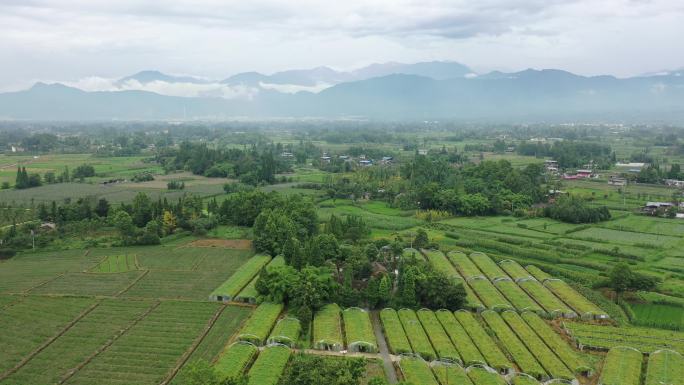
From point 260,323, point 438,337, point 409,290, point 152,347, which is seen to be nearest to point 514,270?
point 409,290

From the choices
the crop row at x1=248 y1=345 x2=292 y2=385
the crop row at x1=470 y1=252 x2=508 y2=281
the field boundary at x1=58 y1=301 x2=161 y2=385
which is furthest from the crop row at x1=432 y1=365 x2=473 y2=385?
the field boundary at x1=58 y1=301 x2=161 y2=385

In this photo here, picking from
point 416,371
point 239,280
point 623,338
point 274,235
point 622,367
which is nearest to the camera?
point 416,371

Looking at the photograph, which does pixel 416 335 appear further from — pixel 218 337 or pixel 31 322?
pixel 31 322

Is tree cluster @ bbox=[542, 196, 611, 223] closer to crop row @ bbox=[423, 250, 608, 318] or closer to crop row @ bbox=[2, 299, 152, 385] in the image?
crop row @ bbox=[423, 250, 608, 318]

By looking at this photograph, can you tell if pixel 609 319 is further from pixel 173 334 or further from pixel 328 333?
pixel 173 334

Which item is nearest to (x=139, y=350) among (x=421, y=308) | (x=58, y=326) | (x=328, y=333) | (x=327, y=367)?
(x=58, y=326)

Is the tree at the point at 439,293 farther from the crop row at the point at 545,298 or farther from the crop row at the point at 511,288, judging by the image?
the crop row at the point at 545,298
